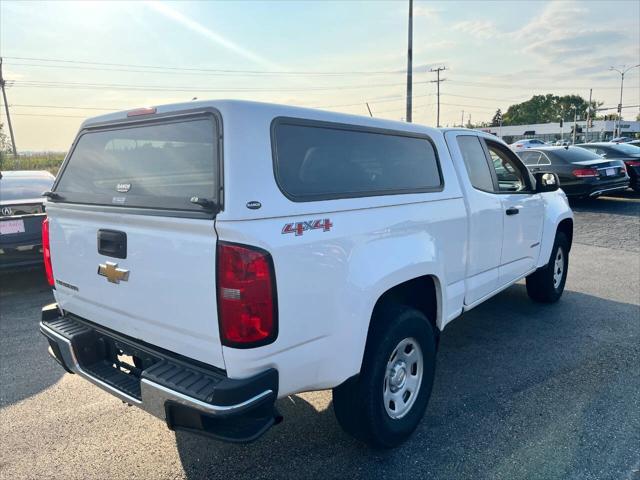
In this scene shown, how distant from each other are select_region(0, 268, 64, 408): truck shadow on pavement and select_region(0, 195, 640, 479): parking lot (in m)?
0.02

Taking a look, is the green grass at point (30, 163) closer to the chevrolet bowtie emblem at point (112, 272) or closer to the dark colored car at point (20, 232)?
the dark colored car at point (20, 232)

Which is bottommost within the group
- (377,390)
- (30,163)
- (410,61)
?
(377,390)

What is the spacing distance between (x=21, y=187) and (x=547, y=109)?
423 feet

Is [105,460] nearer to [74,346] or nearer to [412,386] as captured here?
[74,346]

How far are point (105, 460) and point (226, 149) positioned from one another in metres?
2.05

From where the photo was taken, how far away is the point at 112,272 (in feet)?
8.33

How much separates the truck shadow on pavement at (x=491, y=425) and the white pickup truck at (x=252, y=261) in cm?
27

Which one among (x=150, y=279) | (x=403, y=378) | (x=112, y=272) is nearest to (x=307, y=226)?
(x=150, y=279)

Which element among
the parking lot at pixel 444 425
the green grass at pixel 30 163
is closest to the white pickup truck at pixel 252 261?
the parking lot at pixel 444 425

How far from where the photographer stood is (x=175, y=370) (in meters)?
2.31

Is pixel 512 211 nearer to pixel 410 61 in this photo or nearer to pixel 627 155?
pixel 627 155

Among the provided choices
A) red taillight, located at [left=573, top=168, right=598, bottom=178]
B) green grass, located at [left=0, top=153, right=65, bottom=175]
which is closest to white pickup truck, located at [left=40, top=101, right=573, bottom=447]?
red taillight, located at [left=573, top=168, right=598, bottom=178]

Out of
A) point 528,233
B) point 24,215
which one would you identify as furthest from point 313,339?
point 24,215

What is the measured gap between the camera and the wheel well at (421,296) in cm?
311
